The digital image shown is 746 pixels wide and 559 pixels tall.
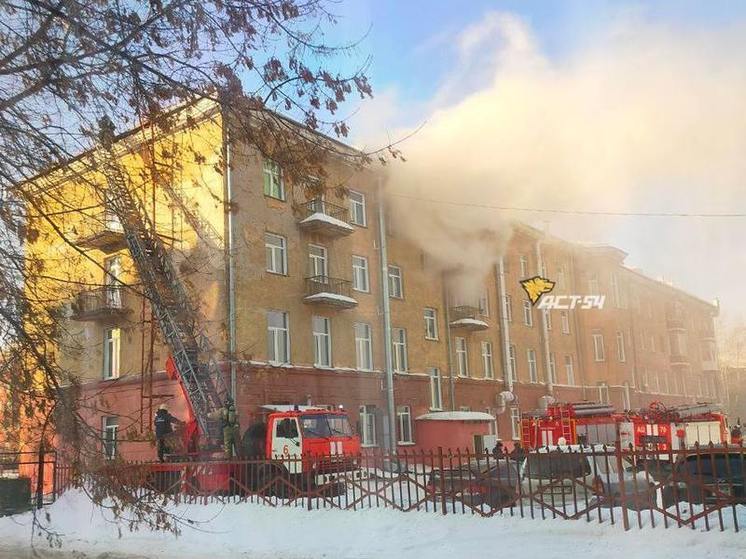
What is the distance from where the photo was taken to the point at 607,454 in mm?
8422

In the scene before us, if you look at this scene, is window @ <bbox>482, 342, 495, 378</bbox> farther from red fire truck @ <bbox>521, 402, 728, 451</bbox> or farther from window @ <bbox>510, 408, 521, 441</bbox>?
red fire truck @ <bbox>521, 402, 728, 451</bbox>

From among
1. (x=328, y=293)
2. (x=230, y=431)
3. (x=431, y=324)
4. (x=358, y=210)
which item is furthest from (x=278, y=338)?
(x=431, y=324)

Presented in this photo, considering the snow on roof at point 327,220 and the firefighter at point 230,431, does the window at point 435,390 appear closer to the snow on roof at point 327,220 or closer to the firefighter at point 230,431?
the snow on roof at point 327,220

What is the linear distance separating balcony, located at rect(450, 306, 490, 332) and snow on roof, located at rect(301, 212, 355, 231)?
6.18 metres

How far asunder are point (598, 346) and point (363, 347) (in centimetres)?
1244

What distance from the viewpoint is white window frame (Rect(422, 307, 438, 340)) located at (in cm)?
2497

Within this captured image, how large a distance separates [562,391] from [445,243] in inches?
409

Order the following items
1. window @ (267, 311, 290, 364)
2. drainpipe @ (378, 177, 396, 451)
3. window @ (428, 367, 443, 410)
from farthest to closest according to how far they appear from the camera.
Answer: window @ (428, 367, 443, 410) → drainpipe @ (378, 177, 396, 451) → window @ (267, 311, 290, 364)

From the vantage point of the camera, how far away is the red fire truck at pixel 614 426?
16.8m

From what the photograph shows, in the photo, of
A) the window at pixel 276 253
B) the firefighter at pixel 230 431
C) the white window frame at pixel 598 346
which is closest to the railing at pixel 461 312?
the white window frame at pixel 598 346

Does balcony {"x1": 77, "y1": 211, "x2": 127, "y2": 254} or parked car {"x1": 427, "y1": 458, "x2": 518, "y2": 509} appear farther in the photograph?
parked car {"x1": 427, "y1": 458, "x2": 518, "y2": 509}

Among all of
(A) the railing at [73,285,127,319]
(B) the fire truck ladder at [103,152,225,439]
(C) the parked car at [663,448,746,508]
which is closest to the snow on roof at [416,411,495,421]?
(B) the fire truck ladder at [103,152,225,439]

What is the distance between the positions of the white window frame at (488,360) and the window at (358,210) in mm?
7807

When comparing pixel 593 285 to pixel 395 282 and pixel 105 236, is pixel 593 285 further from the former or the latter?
pixel 105 236
